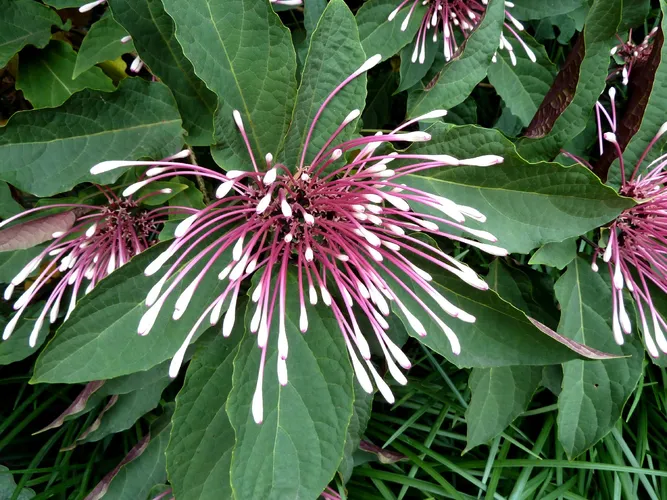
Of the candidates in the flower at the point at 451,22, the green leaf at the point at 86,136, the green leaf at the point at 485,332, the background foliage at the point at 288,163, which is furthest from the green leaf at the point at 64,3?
the green leaf at the point at 485,332

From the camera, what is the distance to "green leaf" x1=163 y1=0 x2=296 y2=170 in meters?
0.58

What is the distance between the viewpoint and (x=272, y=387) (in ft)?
1.88

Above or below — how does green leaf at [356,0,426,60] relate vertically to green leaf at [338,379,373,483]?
above

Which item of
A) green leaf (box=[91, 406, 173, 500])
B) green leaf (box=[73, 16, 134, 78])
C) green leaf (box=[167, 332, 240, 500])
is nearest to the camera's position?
green leaf (box=[167, 332, 240, 500])

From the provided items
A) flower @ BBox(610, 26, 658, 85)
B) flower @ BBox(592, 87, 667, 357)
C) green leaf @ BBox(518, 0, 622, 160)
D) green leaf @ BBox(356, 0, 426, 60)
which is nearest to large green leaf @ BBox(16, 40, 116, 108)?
green leaf @ BBox(356, 0, 426, 60)

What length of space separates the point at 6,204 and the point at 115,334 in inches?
15.7

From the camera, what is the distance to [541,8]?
37.5 inches

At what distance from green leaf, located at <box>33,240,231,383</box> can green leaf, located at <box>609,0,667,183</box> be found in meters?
0.65

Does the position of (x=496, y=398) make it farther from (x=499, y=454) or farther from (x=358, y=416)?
(x=499, y=454)

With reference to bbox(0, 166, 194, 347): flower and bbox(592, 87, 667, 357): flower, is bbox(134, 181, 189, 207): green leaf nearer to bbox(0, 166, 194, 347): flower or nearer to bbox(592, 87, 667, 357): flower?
bbox(0, 166, 194, 347): flower

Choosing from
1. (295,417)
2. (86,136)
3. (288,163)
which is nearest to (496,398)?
(295,417)

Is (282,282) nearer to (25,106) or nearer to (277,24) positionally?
(277,24)

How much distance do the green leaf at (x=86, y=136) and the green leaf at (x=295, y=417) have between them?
0.27m

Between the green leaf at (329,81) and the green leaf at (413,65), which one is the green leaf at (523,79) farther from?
the green leaf at (329,81)
